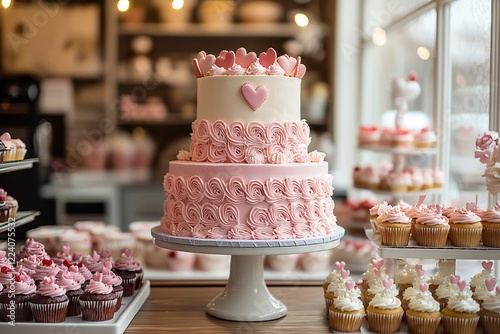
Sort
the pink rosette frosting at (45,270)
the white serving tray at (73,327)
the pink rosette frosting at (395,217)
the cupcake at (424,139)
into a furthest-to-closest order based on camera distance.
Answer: the cupcake at (424,139)
the pink rosette frosting at (45,270)
the pink rosette frosting at (395,217)
the white serving tray at (73,327)

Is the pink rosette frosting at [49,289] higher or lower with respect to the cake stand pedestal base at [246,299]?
higher

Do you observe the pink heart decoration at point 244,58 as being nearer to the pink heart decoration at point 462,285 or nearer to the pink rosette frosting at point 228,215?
the pink rosette frosting at point 228,215

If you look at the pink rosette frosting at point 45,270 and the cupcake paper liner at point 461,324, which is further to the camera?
the pink rosette frosting at point 45,270

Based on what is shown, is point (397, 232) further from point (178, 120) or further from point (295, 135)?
point (178, 120)

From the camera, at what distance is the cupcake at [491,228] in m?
2.28

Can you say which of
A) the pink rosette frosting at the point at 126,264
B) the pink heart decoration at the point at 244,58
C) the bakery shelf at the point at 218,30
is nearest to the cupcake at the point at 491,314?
the pink heart decoration at the point at 244,58

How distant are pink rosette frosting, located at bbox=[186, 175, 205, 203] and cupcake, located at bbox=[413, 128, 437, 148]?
1.62m

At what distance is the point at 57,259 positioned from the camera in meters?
2.69

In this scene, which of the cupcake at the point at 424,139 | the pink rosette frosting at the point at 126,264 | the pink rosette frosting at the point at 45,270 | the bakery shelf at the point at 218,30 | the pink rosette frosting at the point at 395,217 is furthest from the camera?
the bakery shelf at the point at 218,30

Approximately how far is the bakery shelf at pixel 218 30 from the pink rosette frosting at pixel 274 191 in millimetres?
4033

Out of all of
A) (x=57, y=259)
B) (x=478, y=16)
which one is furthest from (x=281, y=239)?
(x=478, y=16)

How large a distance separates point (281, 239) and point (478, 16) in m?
1.47

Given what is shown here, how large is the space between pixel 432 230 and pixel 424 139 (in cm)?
137

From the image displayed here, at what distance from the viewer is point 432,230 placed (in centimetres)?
229
